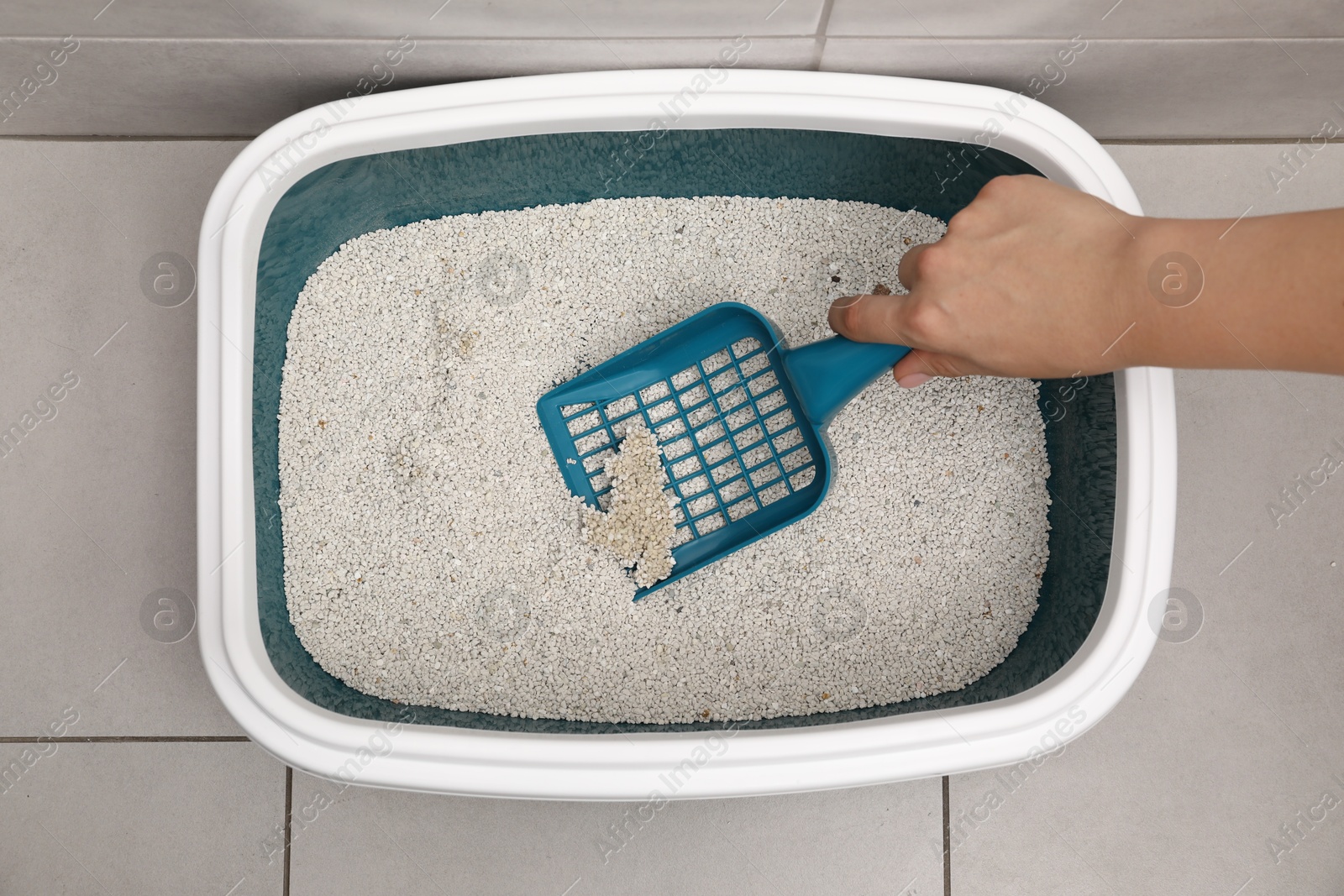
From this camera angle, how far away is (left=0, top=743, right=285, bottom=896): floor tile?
1046 millimetres

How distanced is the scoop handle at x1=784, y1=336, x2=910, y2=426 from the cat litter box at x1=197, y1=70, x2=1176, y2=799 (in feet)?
0.79

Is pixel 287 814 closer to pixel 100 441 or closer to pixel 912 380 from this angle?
pixel 100 441

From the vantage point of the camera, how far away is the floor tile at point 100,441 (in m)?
1.06

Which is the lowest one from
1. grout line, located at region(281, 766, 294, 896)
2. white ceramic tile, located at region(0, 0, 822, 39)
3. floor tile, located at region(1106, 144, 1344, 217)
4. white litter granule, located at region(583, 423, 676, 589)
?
grout line, located at region(281, 766, 294, 896)

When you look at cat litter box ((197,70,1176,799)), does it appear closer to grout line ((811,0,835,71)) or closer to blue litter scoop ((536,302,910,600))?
grout line ((811,0,835,71))

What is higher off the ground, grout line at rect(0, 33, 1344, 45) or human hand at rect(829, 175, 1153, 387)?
grout line at rect(0, 33, 1344, 45)

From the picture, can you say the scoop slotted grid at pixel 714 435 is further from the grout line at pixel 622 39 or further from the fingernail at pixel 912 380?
the grout line at pixel 622 39

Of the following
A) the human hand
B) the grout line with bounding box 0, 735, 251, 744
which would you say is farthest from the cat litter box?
the grout line with bounding box 0, 735, 251, 744

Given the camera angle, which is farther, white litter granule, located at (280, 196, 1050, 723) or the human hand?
white litter granule, located at (280, 196, 1050, 723)

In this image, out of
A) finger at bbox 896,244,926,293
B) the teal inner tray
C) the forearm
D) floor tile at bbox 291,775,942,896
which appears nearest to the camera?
the forearm

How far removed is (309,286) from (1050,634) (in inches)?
39.6

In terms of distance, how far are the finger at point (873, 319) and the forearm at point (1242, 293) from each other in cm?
20

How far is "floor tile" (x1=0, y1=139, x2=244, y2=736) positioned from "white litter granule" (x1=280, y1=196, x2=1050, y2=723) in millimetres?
230

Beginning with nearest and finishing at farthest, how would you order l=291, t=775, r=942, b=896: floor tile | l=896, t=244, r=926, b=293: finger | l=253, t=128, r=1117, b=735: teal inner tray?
l=896, t=244, r=926, b=293: finger < l=253, t=128, r=1117, b=735: teal inner tray < l=291, t=775, r=942, b=896: floor tile
